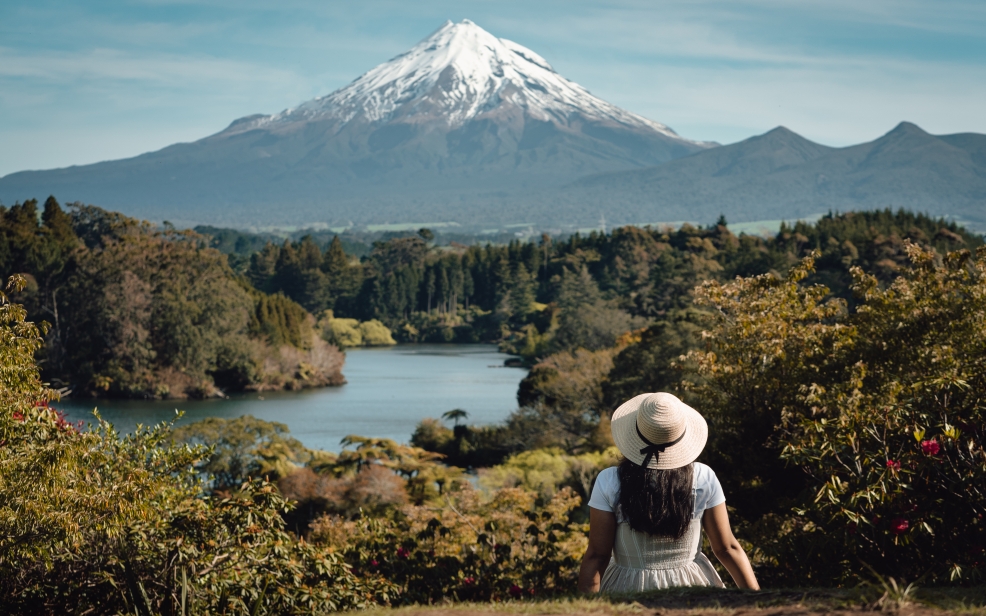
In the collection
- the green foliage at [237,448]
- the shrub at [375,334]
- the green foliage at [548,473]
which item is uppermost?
the green foliage at [237,448]

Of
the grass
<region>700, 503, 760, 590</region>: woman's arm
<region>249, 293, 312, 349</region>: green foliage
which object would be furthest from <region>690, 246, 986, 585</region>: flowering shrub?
<region>249, 293, 312, 349</region>: green foliage

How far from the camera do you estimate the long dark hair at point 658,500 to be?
329cm

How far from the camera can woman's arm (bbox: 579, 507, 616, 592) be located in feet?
10.9

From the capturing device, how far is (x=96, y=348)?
40.4 meters

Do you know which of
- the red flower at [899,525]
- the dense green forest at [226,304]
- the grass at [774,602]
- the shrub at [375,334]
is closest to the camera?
the grass at [774,602]

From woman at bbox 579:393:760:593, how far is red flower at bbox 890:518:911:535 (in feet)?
4.23

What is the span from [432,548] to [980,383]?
396 centimetres

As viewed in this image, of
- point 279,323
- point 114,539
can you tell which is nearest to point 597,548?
point 114,539

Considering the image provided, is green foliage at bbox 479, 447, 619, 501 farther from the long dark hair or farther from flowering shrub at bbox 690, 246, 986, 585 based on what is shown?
the long dark hair

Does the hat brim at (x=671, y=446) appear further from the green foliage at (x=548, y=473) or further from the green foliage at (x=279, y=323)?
the green foliage at (x=279, y=323)

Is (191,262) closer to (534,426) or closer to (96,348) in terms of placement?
(96,348)

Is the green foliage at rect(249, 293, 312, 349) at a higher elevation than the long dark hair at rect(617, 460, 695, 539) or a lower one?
lower

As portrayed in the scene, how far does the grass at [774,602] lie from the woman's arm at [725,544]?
11 cm

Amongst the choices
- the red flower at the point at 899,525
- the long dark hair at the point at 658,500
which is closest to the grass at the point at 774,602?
the long dark hair at the point at 658,500
